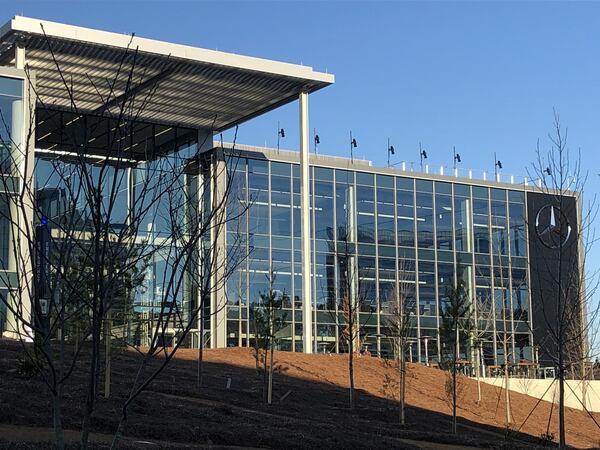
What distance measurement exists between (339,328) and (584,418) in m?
13.2

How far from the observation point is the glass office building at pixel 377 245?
47.7 meters

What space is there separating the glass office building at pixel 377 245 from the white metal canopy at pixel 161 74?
4992 mm

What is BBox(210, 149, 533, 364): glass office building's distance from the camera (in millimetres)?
47688

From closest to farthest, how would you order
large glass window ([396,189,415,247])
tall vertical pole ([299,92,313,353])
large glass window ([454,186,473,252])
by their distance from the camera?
1. tall vertical pole ([299,92,313,353])
2. large glass window ([396,189,415,247])
3. large glass window ([454,186,473,252])

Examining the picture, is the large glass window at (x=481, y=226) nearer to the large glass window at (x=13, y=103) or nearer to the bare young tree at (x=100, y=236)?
the bare young tree at (x=100, y=236)

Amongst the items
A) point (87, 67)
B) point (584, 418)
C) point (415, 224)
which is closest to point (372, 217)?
point (415, 224)

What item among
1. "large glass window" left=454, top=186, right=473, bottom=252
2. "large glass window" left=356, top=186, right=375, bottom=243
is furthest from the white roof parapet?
"large glass window" left=454, top=186, right=473, bottom=252

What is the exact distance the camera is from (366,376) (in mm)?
34906

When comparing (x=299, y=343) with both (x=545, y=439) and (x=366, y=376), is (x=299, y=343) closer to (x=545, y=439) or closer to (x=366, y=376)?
(x=366, y=376)

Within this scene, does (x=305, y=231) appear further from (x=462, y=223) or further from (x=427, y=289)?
(x=462, y=223)

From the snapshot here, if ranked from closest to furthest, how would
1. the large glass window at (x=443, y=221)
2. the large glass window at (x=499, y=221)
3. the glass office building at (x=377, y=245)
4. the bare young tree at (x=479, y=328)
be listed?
1. the bare young tree at (x=479, y=328)
2. the glass office building at (x=377, y=245)
3. the large glass window at (x=443, y=221)
4. the large glass window at (x=499, y=221)

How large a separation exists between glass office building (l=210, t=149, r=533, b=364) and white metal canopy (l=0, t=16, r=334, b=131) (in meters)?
4.99

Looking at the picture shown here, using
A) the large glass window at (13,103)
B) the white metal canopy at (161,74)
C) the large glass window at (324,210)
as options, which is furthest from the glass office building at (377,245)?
the large glass window at (13,103)

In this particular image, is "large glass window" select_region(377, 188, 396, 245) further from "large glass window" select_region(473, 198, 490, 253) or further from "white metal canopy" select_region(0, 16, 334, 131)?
"white metal canopy" select_region(0, 16, 334, 131)
